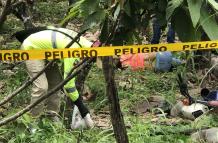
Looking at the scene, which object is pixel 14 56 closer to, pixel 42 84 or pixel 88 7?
pixel 88 7

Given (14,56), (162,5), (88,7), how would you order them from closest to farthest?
(88,7)
(162,5)
(14,56)

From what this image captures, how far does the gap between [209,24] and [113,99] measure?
3.96ft

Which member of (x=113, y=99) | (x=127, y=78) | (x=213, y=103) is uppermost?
(x=113, y=99)

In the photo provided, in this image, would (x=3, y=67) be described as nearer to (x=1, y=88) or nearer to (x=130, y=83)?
(x=1, y=88)

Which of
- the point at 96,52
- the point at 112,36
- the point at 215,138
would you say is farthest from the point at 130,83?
the point at 112,36

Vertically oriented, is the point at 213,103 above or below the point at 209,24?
below

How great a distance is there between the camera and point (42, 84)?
5879mm

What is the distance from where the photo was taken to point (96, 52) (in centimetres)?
213

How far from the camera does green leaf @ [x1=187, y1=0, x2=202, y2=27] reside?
1.23 meters

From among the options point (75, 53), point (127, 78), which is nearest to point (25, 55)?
point (75, 53)

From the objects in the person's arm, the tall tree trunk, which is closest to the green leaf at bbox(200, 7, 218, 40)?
the tall tree trunk

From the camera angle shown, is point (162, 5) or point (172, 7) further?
point (162, 5)

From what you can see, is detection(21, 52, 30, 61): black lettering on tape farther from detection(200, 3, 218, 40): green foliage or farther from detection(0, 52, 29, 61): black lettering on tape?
detection(200, 3, 218, 40): green foliage

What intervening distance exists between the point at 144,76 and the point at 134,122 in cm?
265
